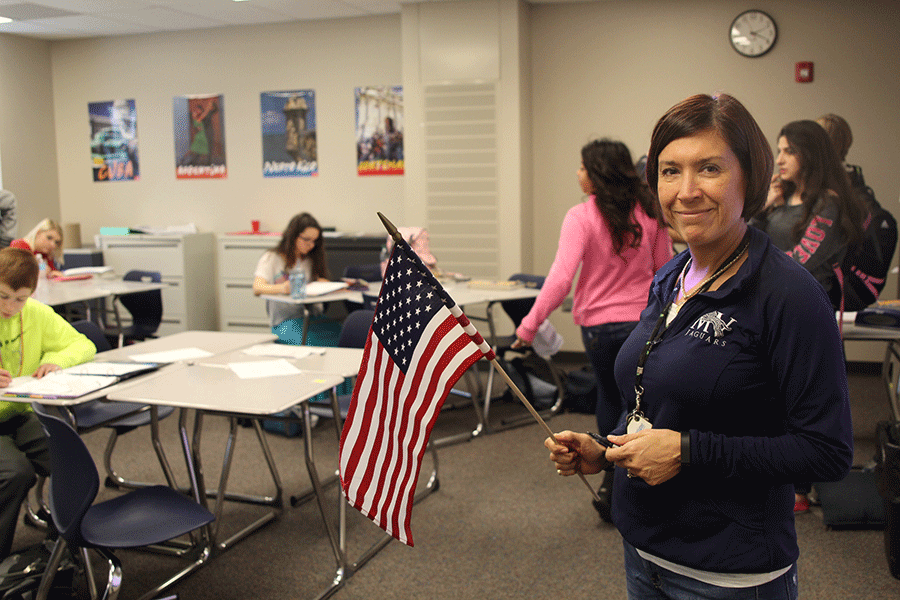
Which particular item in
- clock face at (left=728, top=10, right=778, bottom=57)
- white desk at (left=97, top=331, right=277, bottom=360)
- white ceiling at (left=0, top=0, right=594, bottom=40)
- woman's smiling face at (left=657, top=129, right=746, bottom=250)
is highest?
white ceiling at (left=0, top=0, right=594, bottom=40)

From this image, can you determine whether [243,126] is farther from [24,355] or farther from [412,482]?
[412,482]

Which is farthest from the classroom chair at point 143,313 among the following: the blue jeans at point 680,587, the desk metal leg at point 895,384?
the blue jeans at point 680,587

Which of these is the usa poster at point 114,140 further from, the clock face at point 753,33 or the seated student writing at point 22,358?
the clock face at point 753,33

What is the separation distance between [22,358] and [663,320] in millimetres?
2695

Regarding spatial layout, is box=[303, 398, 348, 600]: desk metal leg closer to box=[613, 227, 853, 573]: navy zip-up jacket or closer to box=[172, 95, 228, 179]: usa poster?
box=[613, 227, 853, 573]: navy zip-up jacket

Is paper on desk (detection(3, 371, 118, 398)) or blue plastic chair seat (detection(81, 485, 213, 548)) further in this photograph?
paper on desk (detection(3, 371, 118, 398))

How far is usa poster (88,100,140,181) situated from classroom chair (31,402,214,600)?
245 inches

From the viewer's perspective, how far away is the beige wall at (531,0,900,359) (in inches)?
235

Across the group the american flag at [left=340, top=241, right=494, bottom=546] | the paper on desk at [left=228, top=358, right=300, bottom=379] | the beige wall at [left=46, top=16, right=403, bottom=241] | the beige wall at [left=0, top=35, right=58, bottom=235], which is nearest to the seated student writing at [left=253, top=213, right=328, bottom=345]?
the paper on desk at [left=228, top=358, right=300, bottom=379]

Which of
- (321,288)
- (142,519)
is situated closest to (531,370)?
(321,288)

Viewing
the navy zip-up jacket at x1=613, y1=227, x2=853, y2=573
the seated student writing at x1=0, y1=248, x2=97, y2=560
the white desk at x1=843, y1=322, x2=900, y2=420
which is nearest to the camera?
the navy zip-up jacket at x1=613, y1=227, x2=853, y2=573

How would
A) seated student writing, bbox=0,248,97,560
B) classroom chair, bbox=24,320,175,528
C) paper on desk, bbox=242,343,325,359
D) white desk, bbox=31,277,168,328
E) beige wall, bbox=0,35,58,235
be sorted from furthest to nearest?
beige wall, bbox=0,35,58,235 → white desk, bbox=31,277,168,328 → paper on desk, bbox=242,343,325,359 → classroom chair, bbox=24,320,175,528 → seated student writing, bbox=0,248,97,560

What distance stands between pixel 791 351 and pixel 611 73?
589 centimetres

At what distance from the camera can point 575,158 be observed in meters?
6.70
